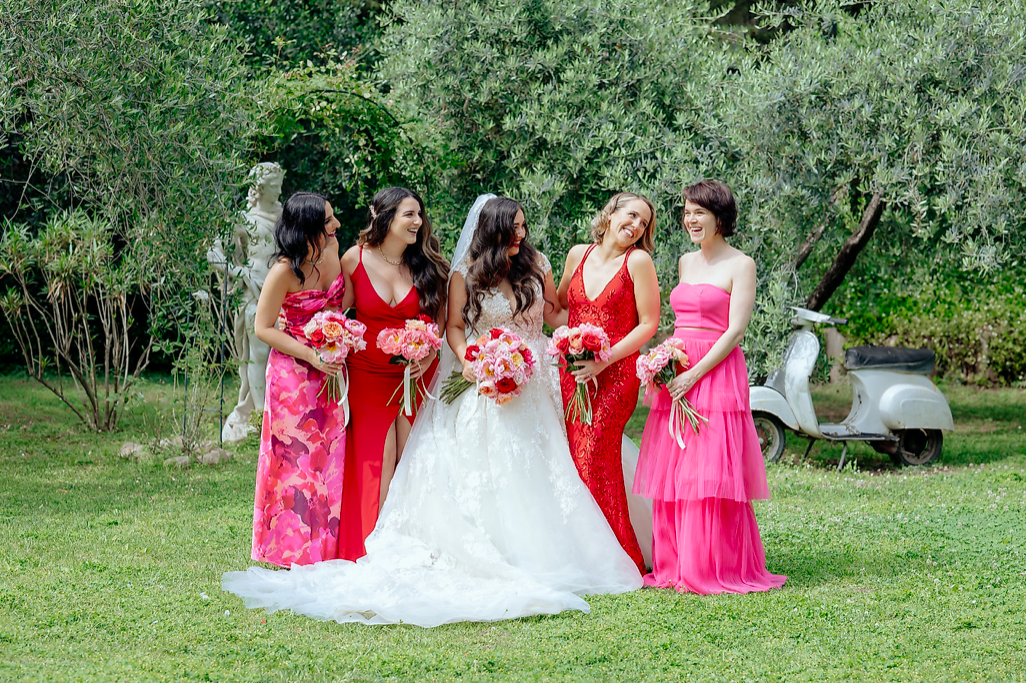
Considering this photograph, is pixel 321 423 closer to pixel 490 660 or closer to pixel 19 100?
pixel 490 660

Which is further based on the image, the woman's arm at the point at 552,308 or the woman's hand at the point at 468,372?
the woman's arm at the point at 552,308

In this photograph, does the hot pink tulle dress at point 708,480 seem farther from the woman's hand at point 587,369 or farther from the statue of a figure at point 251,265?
the statue of a figure at point 251,265

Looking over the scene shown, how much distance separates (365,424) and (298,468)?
41 centimetres

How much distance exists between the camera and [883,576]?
5.29 meters

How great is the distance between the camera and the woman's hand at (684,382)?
500 centimetres

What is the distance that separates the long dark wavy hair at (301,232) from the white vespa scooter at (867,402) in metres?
4.47

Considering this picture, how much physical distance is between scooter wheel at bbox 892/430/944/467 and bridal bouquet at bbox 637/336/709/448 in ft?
14.7

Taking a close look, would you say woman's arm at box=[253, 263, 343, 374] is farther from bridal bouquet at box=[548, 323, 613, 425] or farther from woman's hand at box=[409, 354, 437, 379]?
bridal bouquet at box=[548, 323, 613, 425]

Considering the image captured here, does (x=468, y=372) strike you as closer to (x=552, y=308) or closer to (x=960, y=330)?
(x=552, y=308)

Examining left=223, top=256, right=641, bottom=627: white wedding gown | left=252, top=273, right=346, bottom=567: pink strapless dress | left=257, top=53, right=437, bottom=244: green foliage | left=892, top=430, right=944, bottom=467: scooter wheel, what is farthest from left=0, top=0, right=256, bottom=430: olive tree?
left=892, top=430, right=944, bottom=467: scooter wheel

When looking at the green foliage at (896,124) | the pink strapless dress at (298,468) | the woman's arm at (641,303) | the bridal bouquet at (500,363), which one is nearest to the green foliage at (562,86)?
the green foliage at (896,124)

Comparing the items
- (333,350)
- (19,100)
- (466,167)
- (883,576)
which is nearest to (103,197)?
(19,100)

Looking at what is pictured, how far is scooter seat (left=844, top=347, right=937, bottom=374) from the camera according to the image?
340 inches

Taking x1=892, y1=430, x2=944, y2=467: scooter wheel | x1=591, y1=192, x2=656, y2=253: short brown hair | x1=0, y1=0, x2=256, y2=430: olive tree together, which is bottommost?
x1=892, y1=430, x2=944, y2=467: scooter wheel
